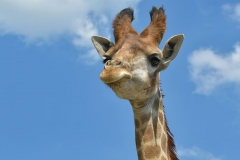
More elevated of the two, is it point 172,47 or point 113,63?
point 172,47

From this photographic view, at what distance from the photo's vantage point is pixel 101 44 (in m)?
11.2

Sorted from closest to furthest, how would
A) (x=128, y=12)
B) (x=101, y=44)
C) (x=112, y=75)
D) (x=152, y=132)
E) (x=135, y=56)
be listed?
(x=112, y=75), (x=135, y=56), (x=152, y=132), (x=101, y=44), (x=128, y=12)

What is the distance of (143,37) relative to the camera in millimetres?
10328

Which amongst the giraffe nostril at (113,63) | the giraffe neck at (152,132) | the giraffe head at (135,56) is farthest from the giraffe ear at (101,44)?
the giraffe nostril at (113,63)

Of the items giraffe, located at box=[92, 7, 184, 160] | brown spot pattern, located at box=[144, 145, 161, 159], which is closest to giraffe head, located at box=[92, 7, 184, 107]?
giraffe, located at box=[92, 7, 184, 160]

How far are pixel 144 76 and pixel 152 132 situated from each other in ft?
3.69

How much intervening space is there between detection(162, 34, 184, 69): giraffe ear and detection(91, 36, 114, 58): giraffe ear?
4.18ft

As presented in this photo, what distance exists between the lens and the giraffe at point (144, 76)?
29.9 feet

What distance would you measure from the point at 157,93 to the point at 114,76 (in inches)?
75.6

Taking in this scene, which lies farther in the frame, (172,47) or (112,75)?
(172,47)

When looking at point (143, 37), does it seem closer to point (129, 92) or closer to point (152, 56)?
point (152, 56)

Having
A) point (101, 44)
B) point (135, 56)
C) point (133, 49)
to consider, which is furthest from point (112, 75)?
point (101, 44)

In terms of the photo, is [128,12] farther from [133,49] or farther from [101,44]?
[133,49]

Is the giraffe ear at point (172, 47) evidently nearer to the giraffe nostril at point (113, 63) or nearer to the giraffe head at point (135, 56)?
the giraffe head at point (135, 56)
